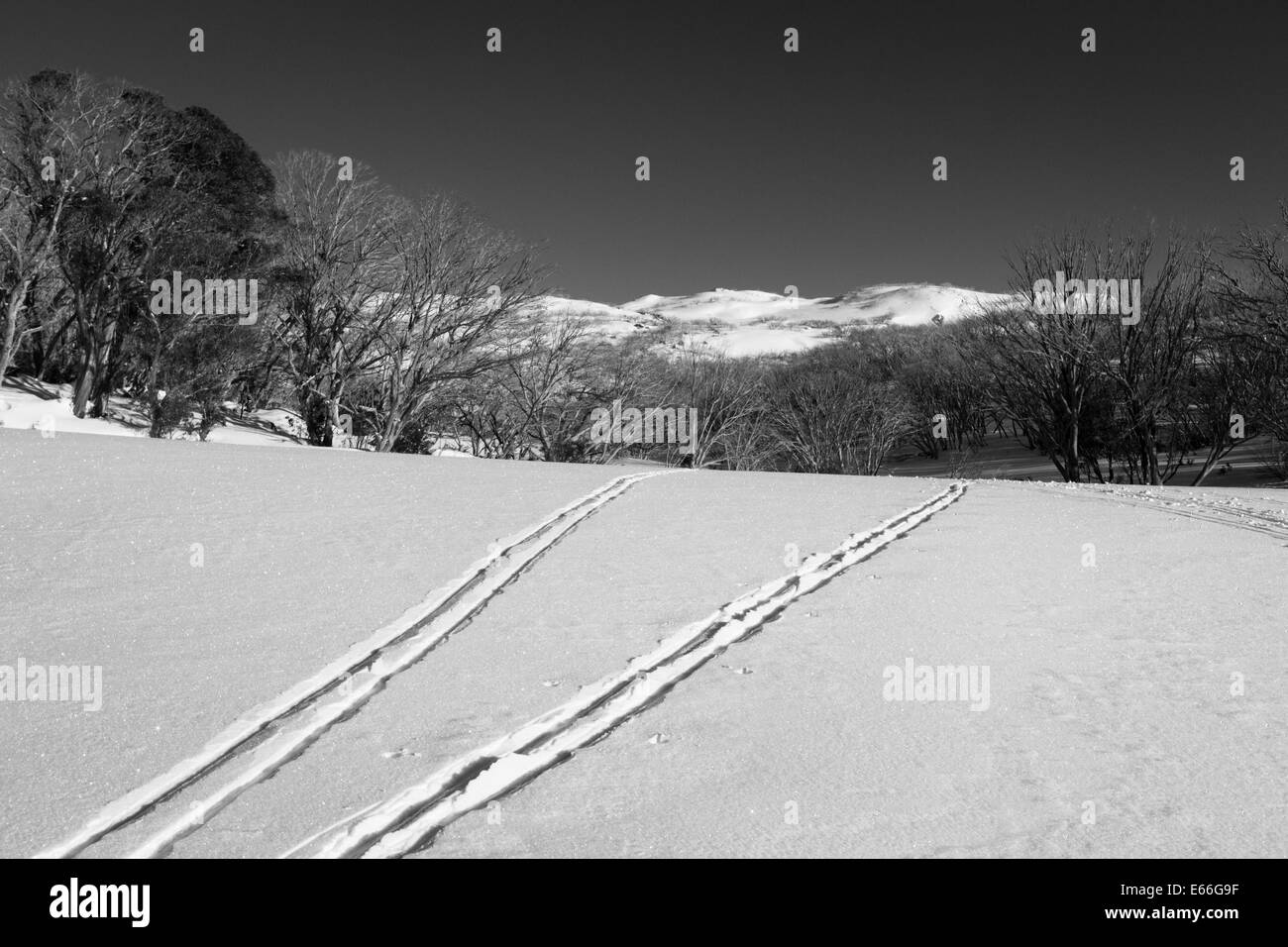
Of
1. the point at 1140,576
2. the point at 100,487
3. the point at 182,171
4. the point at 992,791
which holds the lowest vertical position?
→ the point at 992,791

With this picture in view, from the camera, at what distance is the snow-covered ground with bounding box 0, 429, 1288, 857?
9.96 feet

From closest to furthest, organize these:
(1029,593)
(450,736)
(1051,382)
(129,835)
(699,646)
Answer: (129,835) → (450,736) → (699,646) → (1029,593) → (1051,382)

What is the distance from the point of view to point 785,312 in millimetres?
137375

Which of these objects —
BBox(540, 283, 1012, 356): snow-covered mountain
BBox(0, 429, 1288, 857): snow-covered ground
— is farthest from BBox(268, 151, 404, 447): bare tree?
BBox(540, 283, 1012, 356): snow-covered mountain

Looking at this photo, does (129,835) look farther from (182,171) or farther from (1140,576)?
(182,171)

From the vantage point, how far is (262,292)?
897 inches

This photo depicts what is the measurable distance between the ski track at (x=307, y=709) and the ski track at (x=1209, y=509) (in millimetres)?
6099

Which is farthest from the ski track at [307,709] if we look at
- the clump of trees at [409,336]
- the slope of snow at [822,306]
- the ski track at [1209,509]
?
the slope of snow at [822,306]

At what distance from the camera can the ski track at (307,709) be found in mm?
3041

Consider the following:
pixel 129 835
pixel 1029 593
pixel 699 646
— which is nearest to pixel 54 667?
pixel 129 835

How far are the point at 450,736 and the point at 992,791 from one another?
2.10m

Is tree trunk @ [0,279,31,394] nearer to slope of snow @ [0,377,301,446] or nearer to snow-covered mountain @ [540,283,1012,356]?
slope of snow @ [0,377,301,446]

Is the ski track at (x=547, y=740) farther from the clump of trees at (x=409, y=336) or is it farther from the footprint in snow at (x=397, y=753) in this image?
the clump of trees at (x=409, y=336)

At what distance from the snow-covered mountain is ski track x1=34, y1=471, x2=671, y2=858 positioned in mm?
72596
